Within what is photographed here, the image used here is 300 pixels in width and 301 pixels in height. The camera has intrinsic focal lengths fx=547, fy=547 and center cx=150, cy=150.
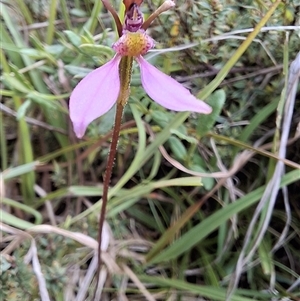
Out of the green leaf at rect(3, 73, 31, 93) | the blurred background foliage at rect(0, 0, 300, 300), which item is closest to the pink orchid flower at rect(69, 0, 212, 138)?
the blurred background foliage at rect(0, 0, 300, 300)

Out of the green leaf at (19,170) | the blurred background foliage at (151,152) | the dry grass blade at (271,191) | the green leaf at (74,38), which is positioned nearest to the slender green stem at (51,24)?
the blurred background foliage at (151,152)

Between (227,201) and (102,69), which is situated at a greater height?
(102,69)

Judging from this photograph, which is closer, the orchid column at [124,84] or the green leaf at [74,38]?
the orchid column at [124,84]

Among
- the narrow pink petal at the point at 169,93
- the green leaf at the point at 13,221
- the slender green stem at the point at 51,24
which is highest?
the narrow pink petal at the point at 169,93

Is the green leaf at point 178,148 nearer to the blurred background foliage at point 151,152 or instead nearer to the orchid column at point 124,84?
the blurred background foliage at point 151,152

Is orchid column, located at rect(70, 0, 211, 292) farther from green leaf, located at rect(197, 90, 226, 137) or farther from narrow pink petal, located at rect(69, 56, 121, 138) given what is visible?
green leaf, located at rect(197, 90, 226, 137)

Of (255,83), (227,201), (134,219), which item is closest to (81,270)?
(134,219)

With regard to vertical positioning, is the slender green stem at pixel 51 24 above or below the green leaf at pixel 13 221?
above

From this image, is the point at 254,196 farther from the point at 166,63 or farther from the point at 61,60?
the point at 61,60
